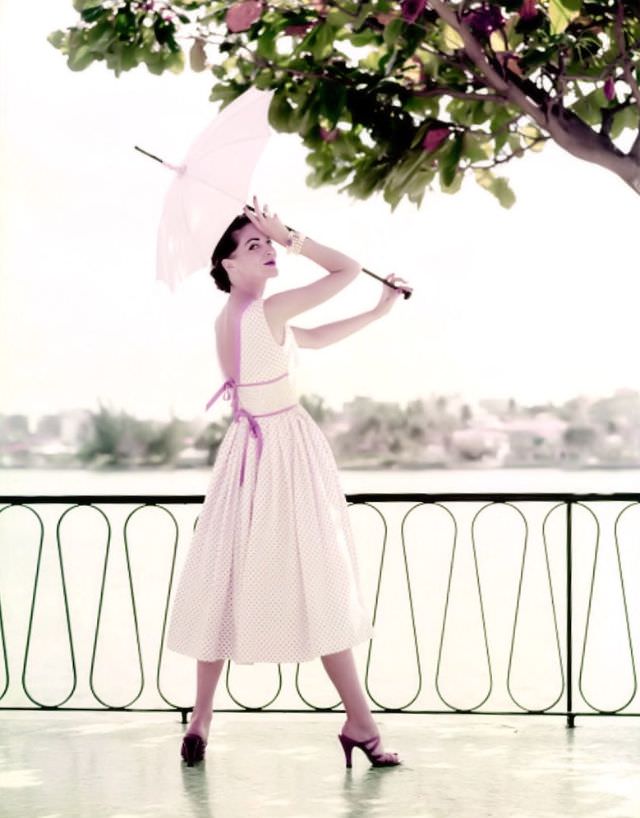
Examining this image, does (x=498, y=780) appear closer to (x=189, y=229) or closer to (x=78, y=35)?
(x=189, y=229)

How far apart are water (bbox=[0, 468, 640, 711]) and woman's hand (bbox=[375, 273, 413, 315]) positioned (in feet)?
23.4

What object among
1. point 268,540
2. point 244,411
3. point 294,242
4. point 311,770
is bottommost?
point 311,770

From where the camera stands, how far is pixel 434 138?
3412 millimetres

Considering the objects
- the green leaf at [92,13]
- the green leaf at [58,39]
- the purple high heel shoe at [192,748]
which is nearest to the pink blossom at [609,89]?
the green leaf at [92,13]

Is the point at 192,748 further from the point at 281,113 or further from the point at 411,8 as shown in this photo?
the point at 411,8

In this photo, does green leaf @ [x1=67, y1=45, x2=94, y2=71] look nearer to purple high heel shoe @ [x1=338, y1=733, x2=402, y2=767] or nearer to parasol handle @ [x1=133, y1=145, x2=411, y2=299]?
parasol handle @ [x1=133, y1=145, x2=411, y2=299]

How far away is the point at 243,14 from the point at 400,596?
20723 millimetres

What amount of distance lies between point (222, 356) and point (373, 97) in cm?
76

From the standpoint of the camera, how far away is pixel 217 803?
3348 millimetres

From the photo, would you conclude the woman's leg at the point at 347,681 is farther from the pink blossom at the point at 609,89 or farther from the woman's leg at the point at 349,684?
the pink blossom at the point at 609,89

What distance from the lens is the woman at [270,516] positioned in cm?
346

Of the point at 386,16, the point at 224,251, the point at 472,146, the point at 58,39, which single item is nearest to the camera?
the point at 386,16

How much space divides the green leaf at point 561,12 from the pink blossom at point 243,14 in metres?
0.71

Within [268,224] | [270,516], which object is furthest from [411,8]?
[270,516]
